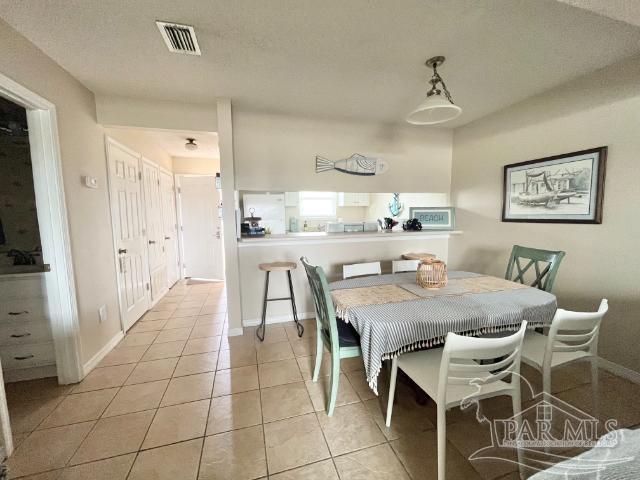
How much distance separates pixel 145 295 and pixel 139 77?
2.59 meters

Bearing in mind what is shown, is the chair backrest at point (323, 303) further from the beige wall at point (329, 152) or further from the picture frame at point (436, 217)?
the picture frame at point (436, 217)

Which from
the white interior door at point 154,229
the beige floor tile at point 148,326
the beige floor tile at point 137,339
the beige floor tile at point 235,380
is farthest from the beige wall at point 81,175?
the beige floor tile at point 235,380

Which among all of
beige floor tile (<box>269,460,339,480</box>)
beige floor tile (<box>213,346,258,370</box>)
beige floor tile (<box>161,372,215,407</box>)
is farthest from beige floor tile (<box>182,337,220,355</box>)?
beige floor tile (<box>269,460,339,480</box>)

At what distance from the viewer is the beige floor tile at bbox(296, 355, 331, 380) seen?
6.65 feet

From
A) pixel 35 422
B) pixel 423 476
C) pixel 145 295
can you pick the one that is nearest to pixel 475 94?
pixel 423 476

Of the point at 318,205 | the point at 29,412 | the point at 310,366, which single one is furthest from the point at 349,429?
the point at 318,205

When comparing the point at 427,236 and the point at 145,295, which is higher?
the point at 427,236

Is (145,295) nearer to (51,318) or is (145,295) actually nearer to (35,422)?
(51,318)

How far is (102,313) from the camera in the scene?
7.61 feet

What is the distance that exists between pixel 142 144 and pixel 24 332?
8.05 ft

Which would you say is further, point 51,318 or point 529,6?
point 51,318

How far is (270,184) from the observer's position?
296 cm

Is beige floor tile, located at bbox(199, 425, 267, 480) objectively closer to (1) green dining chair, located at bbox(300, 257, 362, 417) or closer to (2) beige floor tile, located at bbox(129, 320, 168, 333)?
(1) green dining chair, located at bbox(300, 257, 362, 417)

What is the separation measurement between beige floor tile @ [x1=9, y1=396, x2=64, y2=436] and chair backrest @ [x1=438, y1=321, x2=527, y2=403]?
2394 millimetres
